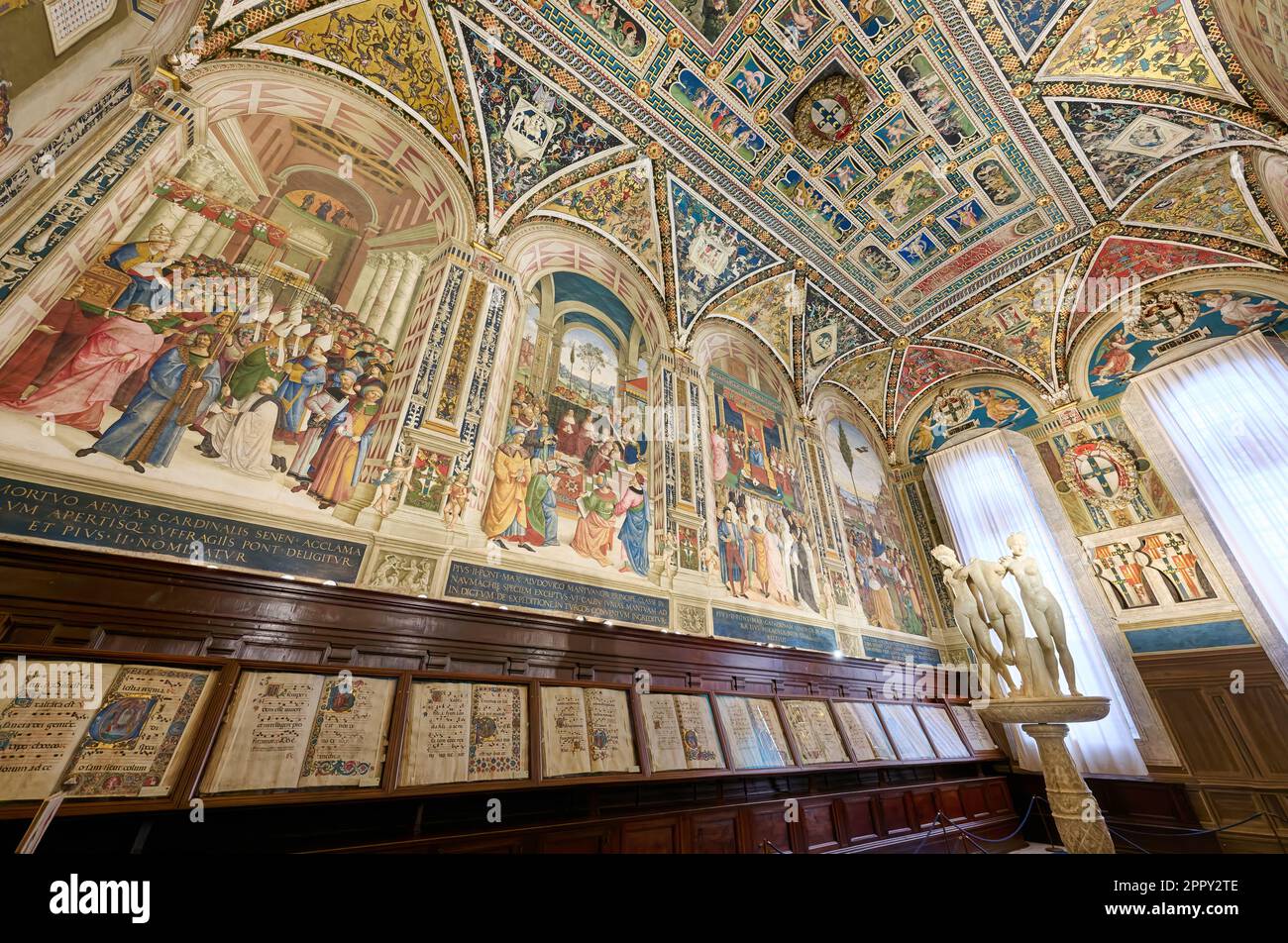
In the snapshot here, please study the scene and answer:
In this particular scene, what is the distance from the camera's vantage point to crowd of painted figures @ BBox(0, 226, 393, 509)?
3490 mm

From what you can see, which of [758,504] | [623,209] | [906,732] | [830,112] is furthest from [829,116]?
[906,732]

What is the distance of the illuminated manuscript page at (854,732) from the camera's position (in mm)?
5363

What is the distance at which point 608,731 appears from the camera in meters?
3.88

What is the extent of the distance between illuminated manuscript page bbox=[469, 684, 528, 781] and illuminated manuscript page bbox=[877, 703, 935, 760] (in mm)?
4640

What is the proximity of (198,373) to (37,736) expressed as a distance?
277cm

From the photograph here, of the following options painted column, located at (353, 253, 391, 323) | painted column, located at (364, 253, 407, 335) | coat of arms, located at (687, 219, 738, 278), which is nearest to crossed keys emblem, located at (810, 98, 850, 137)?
coat of arms, located at (687, 219, 738, 278)

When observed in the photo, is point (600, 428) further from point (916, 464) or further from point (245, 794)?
point (916, 464)

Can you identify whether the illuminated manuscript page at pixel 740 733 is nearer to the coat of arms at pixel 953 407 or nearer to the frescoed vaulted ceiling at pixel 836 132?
the frescoed vaulted ceiling at pixel 836 132

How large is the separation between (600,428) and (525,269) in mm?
2468

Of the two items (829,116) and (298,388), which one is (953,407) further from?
(298,388)

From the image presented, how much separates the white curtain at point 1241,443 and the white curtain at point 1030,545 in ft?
6.56

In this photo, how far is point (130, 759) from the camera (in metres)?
2.38

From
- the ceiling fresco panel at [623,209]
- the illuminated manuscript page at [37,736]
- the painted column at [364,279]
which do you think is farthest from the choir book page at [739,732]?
the ceiling fresco panel at [623,209]

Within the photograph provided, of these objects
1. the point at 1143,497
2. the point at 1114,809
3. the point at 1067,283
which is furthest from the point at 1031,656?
the point at 1067,283
